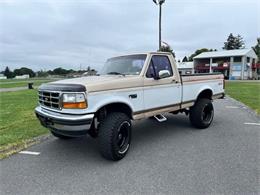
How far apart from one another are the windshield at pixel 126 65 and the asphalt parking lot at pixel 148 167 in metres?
1.65

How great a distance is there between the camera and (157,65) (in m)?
5.37

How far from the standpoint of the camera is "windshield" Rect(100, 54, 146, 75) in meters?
5.12

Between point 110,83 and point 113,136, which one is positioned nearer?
point 113,136

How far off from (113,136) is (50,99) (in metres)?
1.34

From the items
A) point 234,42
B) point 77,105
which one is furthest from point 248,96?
point 234,42

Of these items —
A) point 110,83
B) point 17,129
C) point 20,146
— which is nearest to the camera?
point 110,83

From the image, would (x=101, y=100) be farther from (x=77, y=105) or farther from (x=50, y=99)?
(x=50, y=99)

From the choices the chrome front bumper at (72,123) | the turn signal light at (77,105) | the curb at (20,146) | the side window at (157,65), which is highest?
the side window at (157,65)

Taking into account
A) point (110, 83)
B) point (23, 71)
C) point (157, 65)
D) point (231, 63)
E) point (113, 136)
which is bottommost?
point (113, 136)

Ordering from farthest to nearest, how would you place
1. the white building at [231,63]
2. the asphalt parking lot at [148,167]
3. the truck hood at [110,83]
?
the white building at [231,63]
the truck hood at [110,83]
the asphalt parking lot at [148,167]

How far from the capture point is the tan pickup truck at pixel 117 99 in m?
3.91

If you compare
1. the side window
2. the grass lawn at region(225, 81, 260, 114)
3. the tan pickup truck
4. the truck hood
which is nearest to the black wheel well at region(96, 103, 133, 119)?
the tan pickup truck

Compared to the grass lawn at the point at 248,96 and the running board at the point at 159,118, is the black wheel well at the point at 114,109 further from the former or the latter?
the grass lawn at the point at 248,96

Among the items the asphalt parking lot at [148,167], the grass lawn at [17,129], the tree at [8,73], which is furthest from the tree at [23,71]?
the asphalt parking lot at [148,167]
